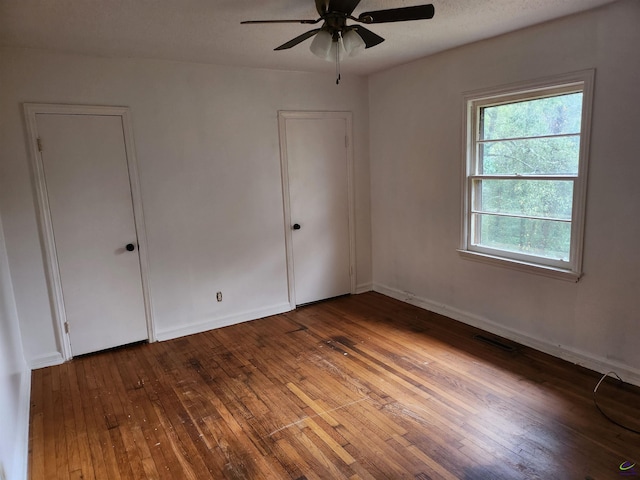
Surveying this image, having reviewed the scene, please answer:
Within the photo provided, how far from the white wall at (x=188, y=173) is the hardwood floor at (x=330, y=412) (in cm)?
53

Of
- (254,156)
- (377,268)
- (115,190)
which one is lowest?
(377,268)

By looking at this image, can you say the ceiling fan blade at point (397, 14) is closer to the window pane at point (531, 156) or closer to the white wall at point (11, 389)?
the window pane at point (531, 156)

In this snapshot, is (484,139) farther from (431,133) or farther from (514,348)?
(514,348)

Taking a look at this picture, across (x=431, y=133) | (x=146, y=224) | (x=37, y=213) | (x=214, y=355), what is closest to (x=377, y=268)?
(x=431, y=133)

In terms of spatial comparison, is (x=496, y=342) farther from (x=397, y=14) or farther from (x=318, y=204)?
(x=397, y=14)

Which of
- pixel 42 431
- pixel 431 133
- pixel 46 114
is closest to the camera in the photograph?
pixel 42 431

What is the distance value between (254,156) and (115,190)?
1.29 metres

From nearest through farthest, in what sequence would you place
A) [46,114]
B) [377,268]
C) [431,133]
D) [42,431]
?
1. [42,431]
2. [46,114]
3. [431,133]
4. [377,268]

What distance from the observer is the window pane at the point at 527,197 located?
3.12m

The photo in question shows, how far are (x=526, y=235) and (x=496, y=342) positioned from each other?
0.92 m

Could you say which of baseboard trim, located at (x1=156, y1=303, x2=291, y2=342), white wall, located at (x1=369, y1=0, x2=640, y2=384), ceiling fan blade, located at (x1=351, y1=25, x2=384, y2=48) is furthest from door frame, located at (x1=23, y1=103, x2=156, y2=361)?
white wall, located at (x1=369, y1=0, x2=640, y2=384)

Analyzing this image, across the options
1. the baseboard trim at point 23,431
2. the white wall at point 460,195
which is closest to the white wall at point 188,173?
the baseboard trim at point 23,431

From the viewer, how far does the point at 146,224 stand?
3.70m

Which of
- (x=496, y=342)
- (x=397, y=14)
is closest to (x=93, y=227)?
(x=397, y=14)
